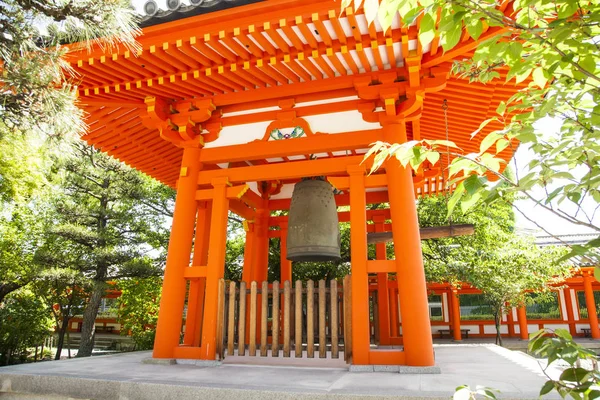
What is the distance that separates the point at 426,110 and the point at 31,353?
1567cm

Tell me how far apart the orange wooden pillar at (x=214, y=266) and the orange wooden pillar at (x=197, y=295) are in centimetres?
68

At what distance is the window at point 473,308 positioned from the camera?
18000 millimetres

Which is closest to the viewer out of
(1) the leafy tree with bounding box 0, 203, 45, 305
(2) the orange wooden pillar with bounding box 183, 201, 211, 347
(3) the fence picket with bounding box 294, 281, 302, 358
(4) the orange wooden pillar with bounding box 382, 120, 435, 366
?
(4) the orange wooden pillar with bounding box 382, 120, 435, 366

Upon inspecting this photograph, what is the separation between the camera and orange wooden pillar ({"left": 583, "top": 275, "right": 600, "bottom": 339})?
15523 millimetres

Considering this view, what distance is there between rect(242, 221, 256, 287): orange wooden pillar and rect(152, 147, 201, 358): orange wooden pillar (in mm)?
2121

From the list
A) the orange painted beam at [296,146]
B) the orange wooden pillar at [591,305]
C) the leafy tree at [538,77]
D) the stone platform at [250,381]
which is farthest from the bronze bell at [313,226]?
the orange wooden pillar at [591,305]

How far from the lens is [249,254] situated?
7988mm

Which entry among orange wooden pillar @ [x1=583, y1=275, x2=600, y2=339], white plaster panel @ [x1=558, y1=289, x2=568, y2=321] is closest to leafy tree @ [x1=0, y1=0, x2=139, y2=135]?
orange wooden pillar @ [x1=583, y1=275, x2=600, y2=339]

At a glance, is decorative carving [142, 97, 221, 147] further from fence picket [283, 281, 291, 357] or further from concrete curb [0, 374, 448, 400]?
concrete curb [0, 374, 448, 400]

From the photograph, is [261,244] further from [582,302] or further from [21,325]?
[582,302]

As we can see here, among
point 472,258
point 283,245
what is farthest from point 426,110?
point 472,258

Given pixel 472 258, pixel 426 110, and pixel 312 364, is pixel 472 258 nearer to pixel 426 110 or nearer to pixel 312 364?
pixel 426 110

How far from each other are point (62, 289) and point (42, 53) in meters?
12.6

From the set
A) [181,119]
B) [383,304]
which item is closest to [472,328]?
[383,304]
